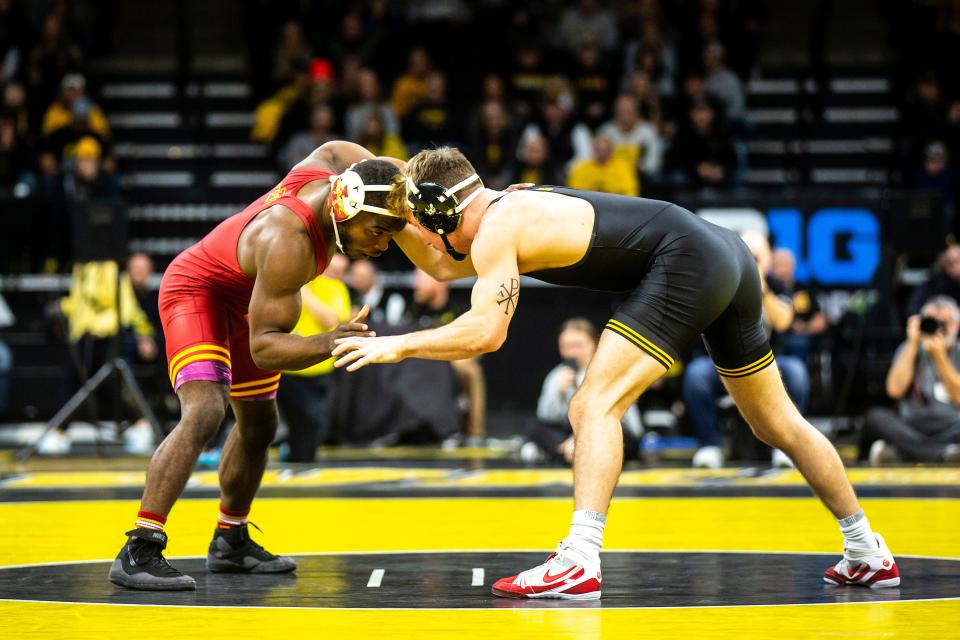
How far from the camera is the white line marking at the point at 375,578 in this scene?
5742 millimetres

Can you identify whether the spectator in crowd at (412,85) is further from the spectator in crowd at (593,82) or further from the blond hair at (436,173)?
the blond hair at (436,173)

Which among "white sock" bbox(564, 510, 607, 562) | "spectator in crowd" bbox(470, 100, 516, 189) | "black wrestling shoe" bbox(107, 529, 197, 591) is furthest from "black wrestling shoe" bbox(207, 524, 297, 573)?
"spectator in crowd" bbox(470, 100, 516, 189)

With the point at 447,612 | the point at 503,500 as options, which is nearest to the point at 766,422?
the point at 447,612

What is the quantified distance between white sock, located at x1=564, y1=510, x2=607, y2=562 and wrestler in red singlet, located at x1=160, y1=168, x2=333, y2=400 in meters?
1.35

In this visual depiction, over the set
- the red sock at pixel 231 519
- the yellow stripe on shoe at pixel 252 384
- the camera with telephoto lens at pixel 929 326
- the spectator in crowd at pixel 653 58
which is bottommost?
the camera with telephoto lens at pixel 929 326

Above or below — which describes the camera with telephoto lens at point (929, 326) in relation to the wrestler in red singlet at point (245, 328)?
below

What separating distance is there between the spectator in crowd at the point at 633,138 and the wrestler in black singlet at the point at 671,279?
8.94 metres

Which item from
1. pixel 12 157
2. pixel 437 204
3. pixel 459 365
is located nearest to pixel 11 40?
pixel 12 157

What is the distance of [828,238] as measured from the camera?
44.5ft

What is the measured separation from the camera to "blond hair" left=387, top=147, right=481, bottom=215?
218 inches

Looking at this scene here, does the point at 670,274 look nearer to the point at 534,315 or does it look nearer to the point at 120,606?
the point at 120,606

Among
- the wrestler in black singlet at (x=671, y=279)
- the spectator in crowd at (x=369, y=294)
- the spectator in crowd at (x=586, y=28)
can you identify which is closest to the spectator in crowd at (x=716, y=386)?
the spectator in crowd at (x=369, y=294)

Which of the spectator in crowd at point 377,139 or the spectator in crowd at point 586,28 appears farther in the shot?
the spectator in crowd at point 586,28

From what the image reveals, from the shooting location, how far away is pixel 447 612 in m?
5.09
